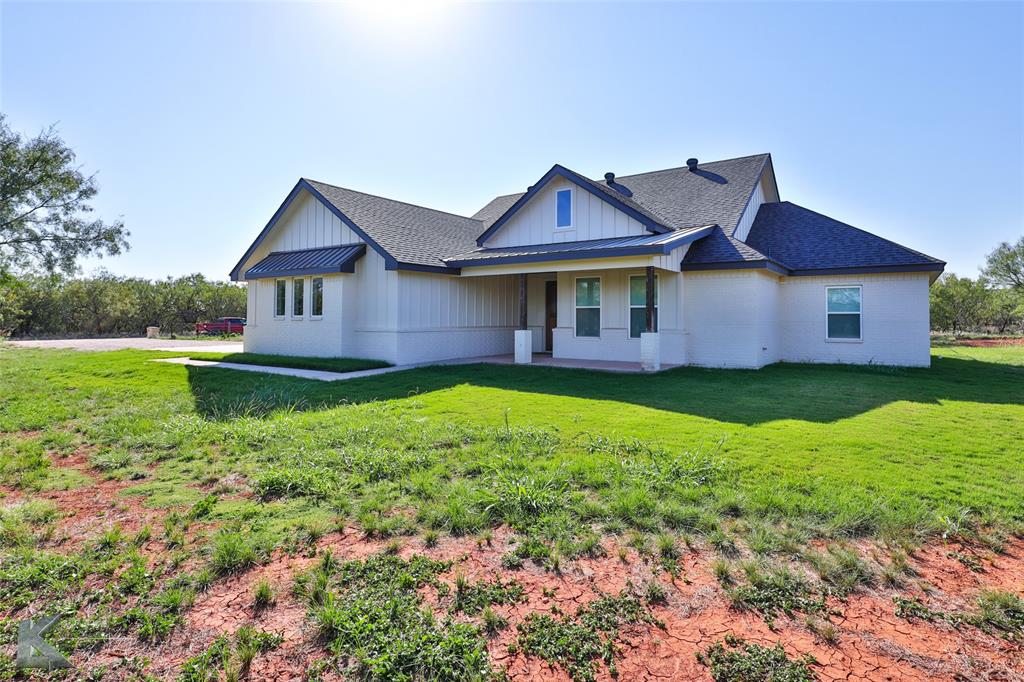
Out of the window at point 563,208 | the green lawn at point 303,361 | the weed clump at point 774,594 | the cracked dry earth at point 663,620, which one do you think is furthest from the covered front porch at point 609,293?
the weed clump at point 774,594

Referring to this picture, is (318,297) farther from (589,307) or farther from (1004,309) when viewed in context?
(1004,309)

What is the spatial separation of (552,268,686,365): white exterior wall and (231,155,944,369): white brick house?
39 millimetres

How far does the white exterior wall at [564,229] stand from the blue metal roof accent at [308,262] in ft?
14.8

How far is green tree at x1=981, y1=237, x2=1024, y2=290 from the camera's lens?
1310 inches

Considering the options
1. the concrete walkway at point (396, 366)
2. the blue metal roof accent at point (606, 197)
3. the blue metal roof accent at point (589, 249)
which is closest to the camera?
the blue metal roof accent at point (589, 249)

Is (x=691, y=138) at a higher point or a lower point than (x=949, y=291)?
higher

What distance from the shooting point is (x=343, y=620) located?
292 cm

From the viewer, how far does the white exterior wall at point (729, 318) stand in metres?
13.4

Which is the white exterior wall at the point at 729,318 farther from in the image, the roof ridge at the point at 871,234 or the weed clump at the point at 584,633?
the weed clump at the point at 584,633

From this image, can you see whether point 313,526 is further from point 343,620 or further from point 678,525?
point 678,525

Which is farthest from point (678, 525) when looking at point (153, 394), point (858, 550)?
point (153, 394)

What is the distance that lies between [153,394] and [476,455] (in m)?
7.82

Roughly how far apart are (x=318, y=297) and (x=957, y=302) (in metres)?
38.8

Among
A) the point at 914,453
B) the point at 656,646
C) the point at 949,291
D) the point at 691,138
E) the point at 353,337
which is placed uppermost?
the point at 691,138
